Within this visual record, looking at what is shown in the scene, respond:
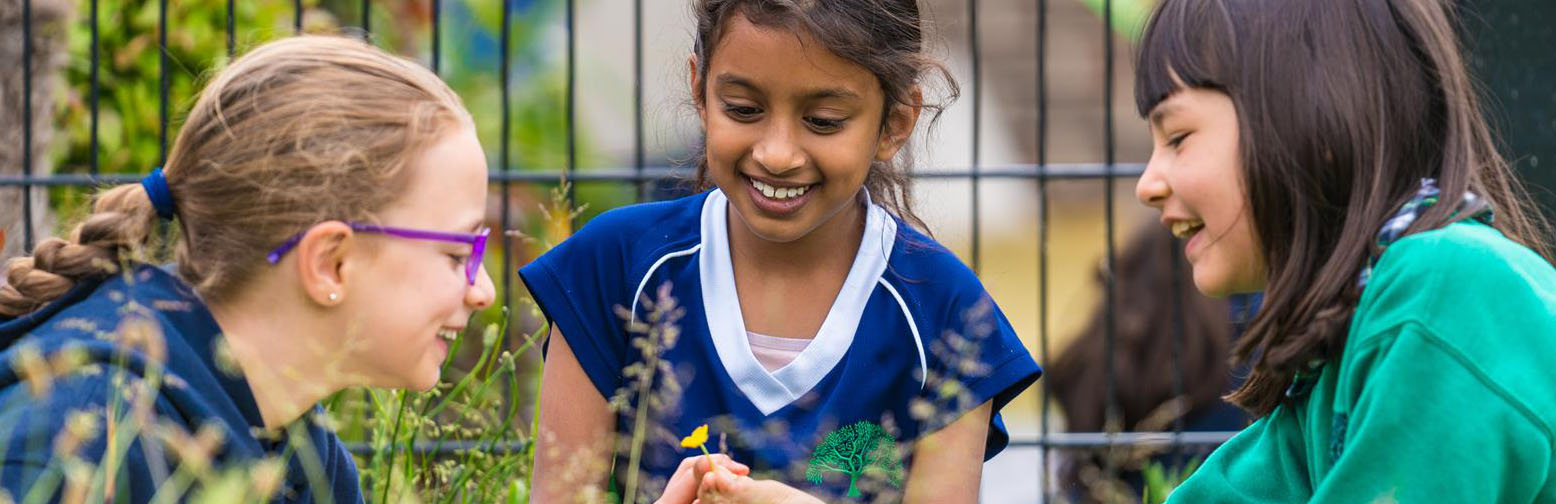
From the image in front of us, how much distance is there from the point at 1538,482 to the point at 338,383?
1353mm

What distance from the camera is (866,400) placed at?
247 centimetres

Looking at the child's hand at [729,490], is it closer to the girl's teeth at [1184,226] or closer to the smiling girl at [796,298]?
the smiling girl at [796,298]

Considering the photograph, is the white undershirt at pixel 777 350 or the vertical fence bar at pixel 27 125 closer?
the white undershirt at pixel 777 350

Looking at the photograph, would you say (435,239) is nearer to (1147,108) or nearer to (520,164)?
(1147,108)

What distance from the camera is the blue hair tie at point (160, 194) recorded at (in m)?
2.01

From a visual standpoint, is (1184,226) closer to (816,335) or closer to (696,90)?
(816,335)

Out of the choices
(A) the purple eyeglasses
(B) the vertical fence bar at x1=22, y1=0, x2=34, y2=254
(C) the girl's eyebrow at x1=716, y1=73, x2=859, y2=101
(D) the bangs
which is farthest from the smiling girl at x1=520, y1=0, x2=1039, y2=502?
(B) the vertical fence bar at x1=22, y1=0, x2=34, y2=254

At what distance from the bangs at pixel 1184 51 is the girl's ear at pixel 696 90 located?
0.71 metres

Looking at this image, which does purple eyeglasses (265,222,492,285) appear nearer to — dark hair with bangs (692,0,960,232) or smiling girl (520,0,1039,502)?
smiling girl (520,0,1039,502)

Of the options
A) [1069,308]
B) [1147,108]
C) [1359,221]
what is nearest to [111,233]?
[1147,108]

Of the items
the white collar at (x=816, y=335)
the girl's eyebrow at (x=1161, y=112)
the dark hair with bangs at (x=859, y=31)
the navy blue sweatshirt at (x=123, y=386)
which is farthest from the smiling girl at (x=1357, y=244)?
the navy blue sweatshirt at (x=123, y=386)

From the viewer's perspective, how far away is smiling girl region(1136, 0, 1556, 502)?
177 cm

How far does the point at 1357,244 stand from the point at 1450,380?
0.23 metres

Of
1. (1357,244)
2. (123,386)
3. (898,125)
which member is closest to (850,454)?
(898,125)
